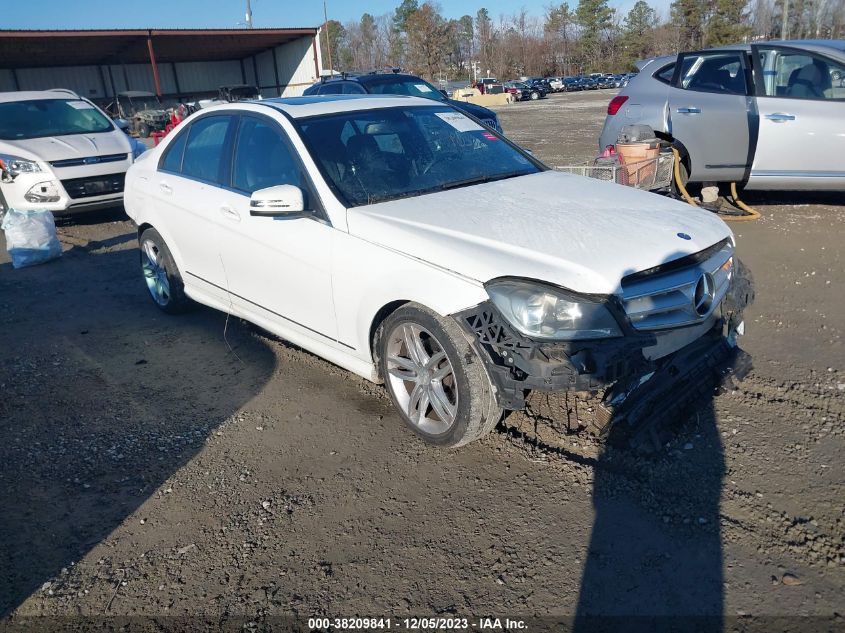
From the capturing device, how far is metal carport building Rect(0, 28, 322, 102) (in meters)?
32.2

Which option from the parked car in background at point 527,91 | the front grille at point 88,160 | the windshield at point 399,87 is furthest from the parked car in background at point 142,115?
the parked car in background at point 527,91

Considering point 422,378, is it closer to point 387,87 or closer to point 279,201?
point 279,201

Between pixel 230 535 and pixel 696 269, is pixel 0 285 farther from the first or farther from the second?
pixel 696 269

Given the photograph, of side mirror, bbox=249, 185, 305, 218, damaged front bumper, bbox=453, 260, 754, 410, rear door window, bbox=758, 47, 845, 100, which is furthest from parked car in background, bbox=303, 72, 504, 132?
damaged front bumper, bbox=453, 260, 754, 410

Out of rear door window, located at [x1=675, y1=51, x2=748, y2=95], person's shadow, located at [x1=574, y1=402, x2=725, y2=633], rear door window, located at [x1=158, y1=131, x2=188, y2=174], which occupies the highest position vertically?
rear door window, located at [x1=675, y1=51, x2=748, y2=95]

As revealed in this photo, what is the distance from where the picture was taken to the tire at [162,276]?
212 inches

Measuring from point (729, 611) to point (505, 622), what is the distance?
784mm

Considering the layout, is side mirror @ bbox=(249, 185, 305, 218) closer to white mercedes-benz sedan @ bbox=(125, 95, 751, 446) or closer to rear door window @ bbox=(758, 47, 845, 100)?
white mercedes-benz sedan @ bbox=(125, 95, 751, 446)

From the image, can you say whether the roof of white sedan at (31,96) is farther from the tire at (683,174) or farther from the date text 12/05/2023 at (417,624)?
the date text 12/05/2023 at (417,624)

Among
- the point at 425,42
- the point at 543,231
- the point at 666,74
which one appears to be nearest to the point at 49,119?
the point at 666,74

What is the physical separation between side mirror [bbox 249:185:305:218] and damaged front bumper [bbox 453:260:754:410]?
121cm

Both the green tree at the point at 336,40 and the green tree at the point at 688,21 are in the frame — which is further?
the green tree at the point at 336,40

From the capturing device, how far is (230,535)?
3000 millimetres

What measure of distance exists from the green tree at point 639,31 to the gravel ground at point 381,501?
7953 cm
